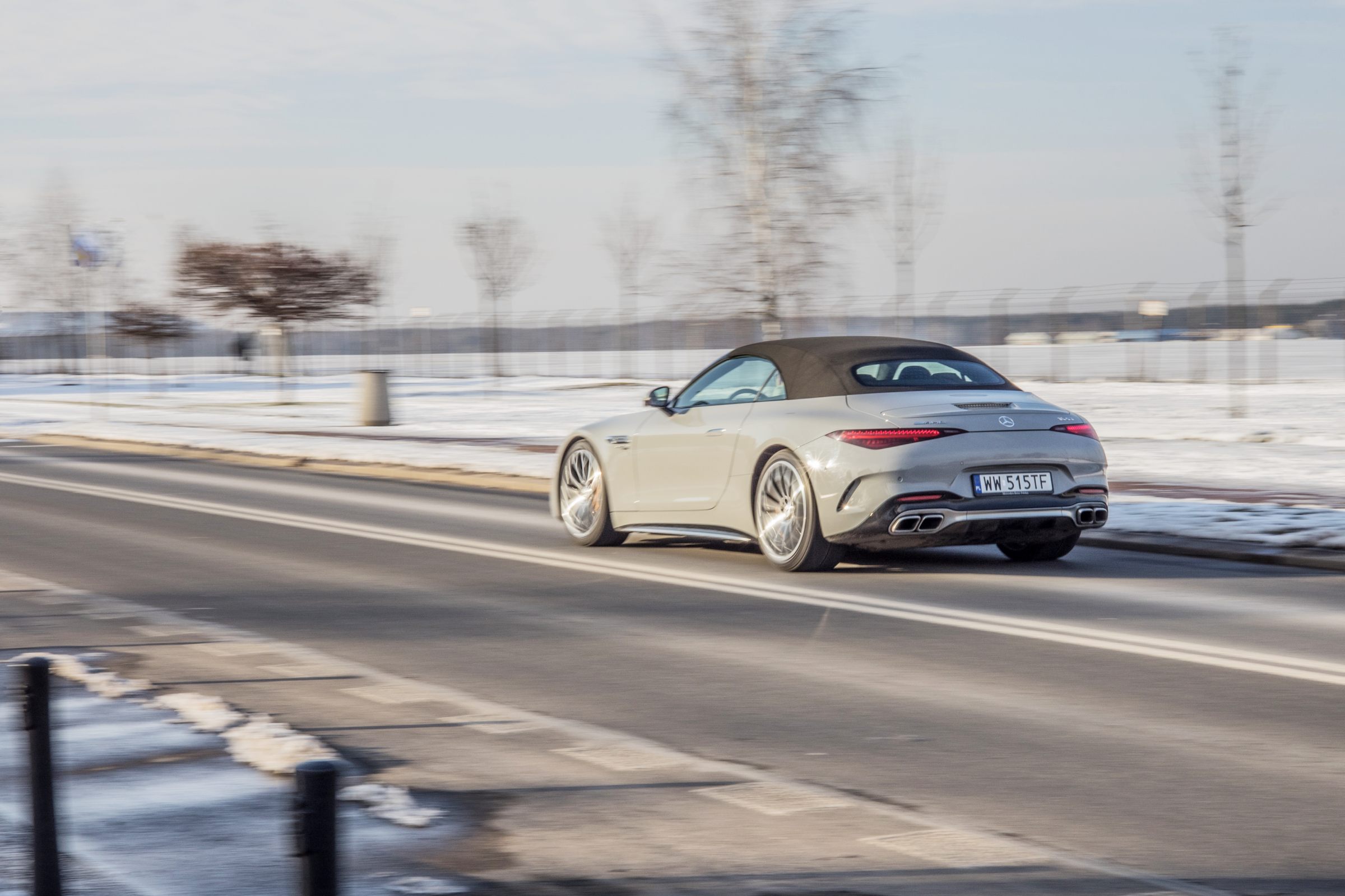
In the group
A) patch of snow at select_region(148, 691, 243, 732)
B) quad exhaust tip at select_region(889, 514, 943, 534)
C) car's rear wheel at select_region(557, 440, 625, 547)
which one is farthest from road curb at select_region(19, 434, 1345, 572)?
patch of snow at select_region(148, 691, 243, 732)

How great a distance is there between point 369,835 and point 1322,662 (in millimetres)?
4323

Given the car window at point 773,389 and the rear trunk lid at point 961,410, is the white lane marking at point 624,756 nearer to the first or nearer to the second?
the rear trunk lid at point 961,410

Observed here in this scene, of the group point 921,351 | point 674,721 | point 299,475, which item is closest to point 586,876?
point 674,721

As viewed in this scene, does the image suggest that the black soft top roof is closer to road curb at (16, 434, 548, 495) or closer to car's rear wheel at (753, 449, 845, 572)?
car's rear wheel at (753, 449, 845, 572)

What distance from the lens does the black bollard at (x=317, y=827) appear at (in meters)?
2.66

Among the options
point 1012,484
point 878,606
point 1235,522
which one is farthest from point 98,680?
point 1235,522

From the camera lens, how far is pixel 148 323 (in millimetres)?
46219

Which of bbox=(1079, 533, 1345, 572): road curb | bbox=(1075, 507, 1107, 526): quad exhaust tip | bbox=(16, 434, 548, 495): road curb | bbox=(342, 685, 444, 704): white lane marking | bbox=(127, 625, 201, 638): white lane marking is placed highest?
bbox=(1075, 507, 1107, 526): quad exhaust tip

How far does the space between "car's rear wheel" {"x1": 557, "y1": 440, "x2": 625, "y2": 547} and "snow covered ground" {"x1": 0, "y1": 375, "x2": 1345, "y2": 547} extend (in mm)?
3574

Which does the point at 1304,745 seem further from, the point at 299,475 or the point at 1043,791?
the point at 299,475

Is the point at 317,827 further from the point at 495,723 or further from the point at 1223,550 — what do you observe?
the point at 1223,550

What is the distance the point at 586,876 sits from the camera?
166 inches

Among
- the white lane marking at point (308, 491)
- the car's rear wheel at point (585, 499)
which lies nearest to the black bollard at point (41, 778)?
the car's rear wheel at point (585, 499)

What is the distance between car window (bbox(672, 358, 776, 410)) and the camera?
1077 cm
